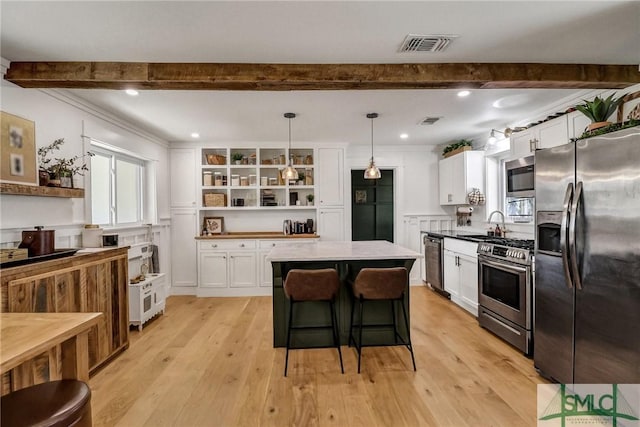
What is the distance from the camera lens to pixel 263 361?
2936 mm

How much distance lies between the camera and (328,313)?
318 centimetres

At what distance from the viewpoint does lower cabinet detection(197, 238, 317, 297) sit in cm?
510

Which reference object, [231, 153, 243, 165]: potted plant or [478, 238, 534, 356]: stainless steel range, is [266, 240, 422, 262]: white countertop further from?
[231, 153, 243, 165]: potted plant

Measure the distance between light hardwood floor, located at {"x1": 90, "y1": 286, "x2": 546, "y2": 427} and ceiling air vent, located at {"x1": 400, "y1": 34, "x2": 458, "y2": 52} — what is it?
8.27ft

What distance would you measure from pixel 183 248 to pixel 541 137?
518cm

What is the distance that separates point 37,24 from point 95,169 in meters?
2.01

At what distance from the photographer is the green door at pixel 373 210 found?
662cm

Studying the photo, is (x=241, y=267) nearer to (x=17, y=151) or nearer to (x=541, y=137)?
(x=17, y=151)

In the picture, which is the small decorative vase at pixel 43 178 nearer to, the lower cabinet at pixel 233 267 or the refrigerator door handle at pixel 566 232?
the lower cabinet at pixel 233 267

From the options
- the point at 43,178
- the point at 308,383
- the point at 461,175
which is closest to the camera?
the point at 308,383

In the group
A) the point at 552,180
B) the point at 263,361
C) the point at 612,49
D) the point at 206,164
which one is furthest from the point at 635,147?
the point at 206,164

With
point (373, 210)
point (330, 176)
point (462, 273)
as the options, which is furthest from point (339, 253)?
point (373, 210)

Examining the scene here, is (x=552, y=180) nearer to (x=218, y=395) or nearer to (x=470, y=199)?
(x=470, y=199)

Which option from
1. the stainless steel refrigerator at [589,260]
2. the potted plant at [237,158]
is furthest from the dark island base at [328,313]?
the potted plant at [237,158]
